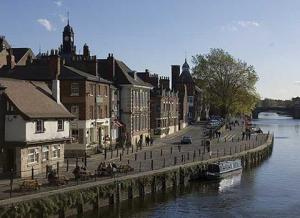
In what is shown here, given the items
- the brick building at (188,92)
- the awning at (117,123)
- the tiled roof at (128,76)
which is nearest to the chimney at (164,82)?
the brick building at (188,92)

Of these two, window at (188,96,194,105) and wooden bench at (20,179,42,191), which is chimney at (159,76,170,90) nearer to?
window at (188,96,194,105)

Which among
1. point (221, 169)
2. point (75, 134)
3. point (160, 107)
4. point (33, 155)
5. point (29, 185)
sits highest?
point (160, 107)

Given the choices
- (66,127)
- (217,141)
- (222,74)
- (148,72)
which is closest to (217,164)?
(66,127)

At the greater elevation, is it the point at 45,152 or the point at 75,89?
the point at 75,89

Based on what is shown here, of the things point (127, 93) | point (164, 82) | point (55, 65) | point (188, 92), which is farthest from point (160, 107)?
point (188, 92)

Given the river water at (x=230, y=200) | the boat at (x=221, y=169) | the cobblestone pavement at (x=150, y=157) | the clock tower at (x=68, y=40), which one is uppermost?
the clock tower at (x=68, y=40)

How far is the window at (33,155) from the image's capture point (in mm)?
44438

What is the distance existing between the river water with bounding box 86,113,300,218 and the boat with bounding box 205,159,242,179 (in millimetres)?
712

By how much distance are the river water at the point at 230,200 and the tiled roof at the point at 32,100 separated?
31.7ft

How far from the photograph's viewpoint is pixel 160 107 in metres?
96.1

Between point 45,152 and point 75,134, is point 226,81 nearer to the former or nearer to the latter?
point 75,134

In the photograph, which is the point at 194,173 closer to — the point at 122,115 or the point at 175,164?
the point at 175,164

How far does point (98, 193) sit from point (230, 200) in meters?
12.4

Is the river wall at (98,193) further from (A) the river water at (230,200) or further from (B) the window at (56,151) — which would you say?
(B) the window at (56,151)
